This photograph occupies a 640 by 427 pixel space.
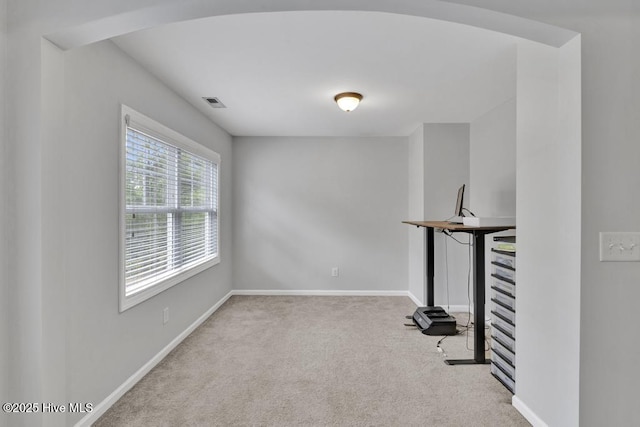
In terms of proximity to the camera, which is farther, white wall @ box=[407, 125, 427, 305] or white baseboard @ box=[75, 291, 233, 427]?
white wall @ box=[407, 125, 427, 305]

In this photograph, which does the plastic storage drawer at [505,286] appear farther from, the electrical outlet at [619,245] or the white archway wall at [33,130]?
the white archway wall at [33,130]

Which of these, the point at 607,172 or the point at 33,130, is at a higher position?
the point at 33,130

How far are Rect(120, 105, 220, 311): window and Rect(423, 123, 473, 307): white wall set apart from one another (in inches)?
108

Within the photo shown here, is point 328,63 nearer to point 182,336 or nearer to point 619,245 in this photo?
point 619,245

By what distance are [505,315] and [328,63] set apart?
2.26m

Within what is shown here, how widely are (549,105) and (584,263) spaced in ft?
2.86

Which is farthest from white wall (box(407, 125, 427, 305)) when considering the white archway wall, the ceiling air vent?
the white archway wall

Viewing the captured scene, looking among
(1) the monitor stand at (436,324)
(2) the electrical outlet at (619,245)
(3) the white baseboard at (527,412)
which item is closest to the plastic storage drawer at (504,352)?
(3) the white baseboard at (527,412)

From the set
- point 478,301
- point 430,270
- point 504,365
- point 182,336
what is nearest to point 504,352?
point 504,365

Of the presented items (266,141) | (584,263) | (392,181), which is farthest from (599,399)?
(266,141)

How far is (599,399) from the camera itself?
146 cm

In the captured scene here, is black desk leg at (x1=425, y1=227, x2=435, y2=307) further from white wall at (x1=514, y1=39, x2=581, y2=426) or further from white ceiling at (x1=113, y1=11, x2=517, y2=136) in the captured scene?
white wall at (x1=514, y1=39, x2=581, y2=426)

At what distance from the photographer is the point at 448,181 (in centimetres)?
423

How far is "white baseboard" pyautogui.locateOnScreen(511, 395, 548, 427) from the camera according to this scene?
1907 millimetres
